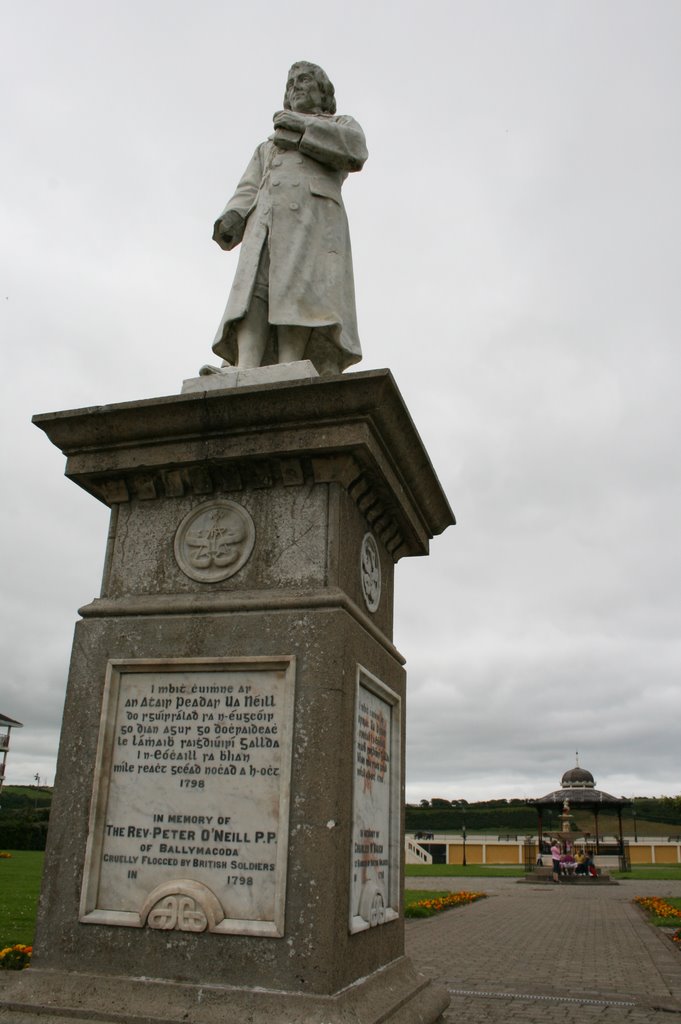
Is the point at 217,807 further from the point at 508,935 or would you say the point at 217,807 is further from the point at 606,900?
the point at 606,900

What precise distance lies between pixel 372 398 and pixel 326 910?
2187 mm

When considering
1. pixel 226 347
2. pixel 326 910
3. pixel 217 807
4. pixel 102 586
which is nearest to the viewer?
pixel 326 910

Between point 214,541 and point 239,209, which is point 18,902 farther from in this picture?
point 239,209

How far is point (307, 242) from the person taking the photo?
500 centimetres

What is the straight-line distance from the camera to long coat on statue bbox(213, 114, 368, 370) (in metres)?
4.86

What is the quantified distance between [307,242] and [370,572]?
2003 millimetres

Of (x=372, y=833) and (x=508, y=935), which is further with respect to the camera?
(x=508, y=935)

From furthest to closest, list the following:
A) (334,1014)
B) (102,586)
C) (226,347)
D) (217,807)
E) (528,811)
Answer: (528,811), (226,347), (102,586), (217,807), (334,1014)

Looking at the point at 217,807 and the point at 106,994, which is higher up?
the point at 217,807

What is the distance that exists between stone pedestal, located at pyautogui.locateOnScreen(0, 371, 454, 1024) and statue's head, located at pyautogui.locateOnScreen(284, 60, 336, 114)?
97.0 inches

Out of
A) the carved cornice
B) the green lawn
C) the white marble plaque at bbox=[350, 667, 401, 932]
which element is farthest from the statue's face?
the green lawn

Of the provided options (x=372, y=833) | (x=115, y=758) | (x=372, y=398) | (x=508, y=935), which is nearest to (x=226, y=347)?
(x=372, y=398)

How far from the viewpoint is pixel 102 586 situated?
4320 millimetres

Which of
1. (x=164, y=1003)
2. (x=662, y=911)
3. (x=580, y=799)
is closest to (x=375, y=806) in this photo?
(x=164, y=1003)
